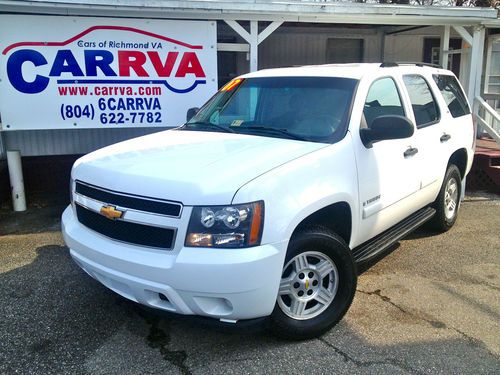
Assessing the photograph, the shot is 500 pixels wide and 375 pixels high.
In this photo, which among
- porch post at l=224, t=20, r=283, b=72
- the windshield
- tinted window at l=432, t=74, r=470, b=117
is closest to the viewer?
the windshield

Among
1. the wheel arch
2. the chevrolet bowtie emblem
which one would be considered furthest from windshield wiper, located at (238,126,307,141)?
the chevrolet bowtie emblem

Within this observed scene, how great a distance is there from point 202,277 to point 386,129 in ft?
6.06

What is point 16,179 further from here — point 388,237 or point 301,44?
point 301,44

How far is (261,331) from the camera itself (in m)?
3.12

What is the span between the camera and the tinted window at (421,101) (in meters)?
4.71

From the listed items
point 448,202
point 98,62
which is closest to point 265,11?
point 98,62

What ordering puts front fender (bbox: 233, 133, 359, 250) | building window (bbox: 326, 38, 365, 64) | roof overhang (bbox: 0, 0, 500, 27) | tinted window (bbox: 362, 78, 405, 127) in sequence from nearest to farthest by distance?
front fender (bbox: 233, 133, 359, 250), tinted window (bbox: 362, 78, 405, 127), roof overhang (bbox: 0, 0, 500, 27), building window (bbox: 326, 38, 365, 64)

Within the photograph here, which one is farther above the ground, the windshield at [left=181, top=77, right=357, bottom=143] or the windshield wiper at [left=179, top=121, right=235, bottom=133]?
the windshield at [left=181, top=77, right=357, bottom=143]

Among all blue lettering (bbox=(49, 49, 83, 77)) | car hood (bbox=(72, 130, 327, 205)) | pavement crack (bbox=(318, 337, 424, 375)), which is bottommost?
pavement crack (bbox=(318, 337, 424, 375))

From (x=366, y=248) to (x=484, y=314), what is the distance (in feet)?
3.40

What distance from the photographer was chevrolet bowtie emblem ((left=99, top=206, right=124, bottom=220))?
3.03 m

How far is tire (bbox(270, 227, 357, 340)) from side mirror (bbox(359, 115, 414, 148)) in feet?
2.82

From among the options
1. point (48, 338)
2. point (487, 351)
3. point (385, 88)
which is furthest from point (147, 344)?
point (385, 88)

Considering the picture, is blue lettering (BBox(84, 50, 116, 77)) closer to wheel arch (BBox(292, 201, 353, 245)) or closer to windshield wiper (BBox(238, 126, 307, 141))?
windshield wiper (BBox(238, 126, 307, 141))
